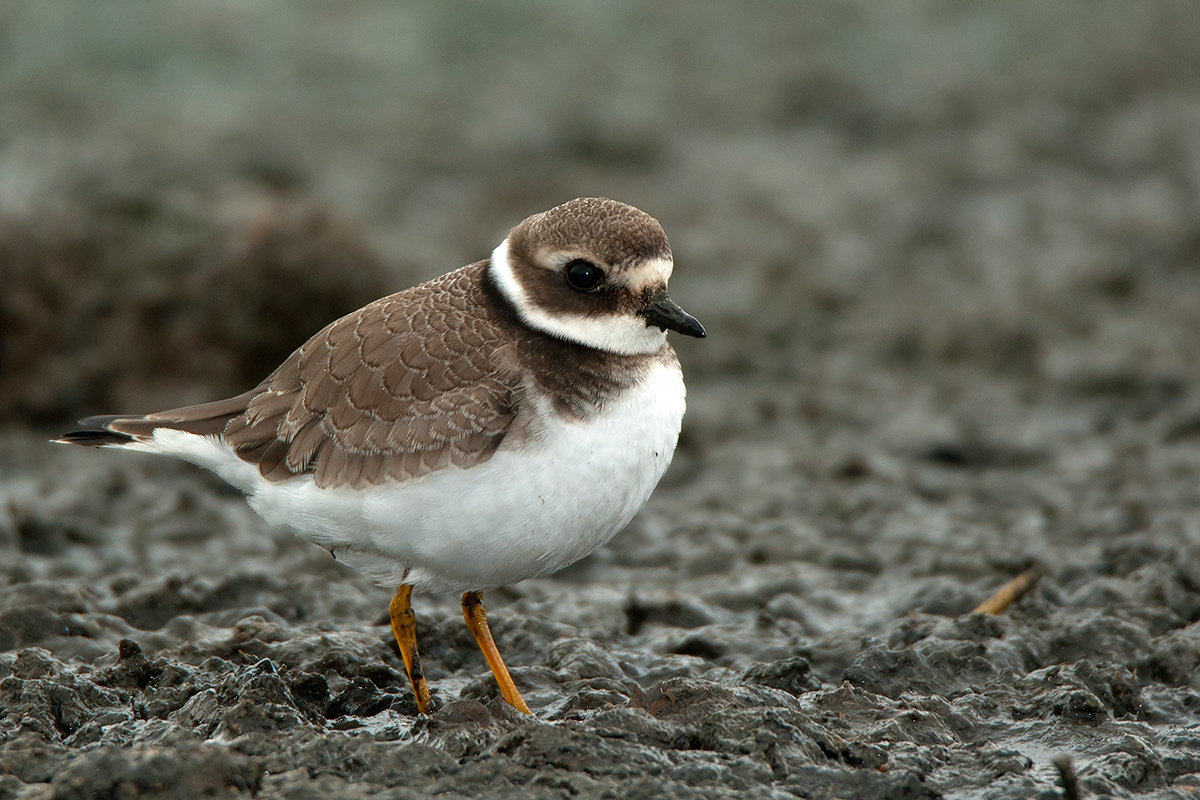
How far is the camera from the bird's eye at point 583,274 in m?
5.36

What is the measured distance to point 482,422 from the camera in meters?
5.09

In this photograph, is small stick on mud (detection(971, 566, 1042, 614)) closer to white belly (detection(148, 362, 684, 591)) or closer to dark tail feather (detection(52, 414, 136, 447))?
white belly (detection(148, 362, 684, 591))

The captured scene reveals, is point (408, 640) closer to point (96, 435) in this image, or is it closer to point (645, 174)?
point (96, 435)

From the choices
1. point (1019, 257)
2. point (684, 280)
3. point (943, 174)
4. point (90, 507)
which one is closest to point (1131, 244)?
point (1019, 257)

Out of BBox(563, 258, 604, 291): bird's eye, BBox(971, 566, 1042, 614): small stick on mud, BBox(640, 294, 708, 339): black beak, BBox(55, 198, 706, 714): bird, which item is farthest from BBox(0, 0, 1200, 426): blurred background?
BBox(640, 294, 708, 339): black beak

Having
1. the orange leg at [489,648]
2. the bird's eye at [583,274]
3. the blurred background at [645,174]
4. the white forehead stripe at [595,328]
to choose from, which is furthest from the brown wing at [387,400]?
the blurred background at [645,174]

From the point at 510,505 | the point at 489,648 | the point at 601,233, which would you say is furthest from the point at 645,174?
the point at 510,505

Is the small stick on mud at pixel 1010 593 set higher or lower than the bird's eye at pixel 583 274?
lower

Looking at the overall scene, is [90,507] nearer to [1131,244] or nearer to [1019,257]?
[1019,257]

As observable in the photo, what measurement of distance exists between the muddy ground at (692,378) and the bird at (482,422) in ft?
2.05

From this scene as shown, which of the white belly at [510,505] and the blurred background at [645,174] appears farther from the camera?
the blurred background at [645,174]

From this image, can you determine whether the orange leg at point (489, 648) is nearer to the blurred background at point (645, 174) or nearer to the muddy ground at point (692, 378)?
the muddy ground at point (692, 378)

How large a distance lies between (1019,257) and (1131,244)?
0.93 meters

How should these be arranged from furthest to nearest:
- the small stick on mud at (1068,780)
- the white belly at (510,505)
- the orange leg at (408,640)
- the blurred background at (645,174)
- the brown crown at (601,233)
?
the blurred background at (645,174) < the orange leg at (408,640) < the brown crown at (601,233) < the white belly at (510,505) < the small stick on mud at (1068,780)
